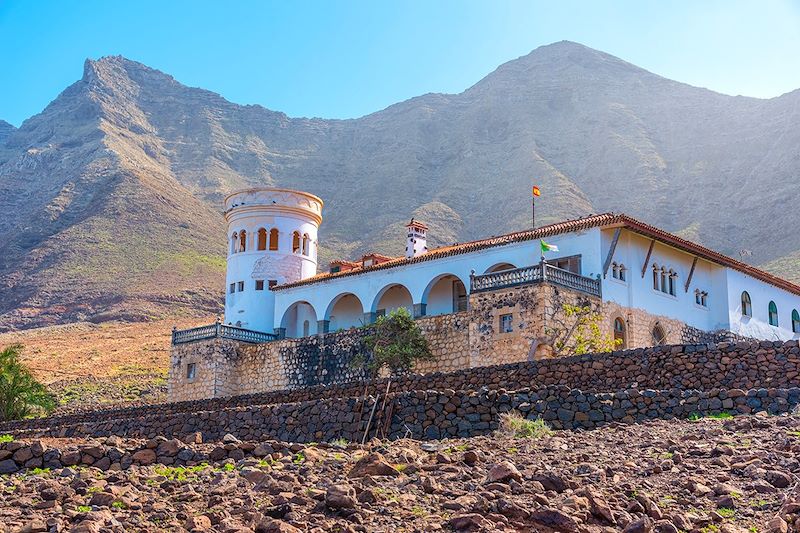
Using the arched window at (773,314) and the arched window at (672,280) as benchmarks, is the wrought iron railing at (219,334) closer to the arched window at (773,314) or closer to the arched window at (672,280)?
the arched window at (672,280)

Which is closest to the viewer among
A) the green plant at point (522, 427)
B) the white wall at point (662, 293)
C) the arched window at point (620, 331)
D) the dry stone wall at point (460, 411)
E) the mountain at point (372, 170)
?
the green plant at point (522, 427)

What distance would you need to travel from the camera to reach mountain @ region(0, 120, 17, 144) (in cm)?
16715

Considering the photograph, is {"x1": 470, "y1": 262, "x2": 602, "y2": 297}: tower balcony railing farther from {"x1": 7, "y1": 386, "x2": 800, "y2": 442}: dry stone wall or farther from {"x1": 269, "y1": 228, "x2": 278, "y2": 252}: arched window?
{"x1": 269, "y1": 228, "x2": 278, "y2": 252}: arched window

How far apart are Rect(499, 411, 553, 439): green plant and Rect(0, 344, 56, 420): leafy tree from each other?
2536 centimetres

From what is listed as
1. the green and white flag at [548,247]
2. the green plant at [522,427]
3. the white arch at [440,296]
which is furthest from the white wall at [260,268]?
the green plant at [522,427]

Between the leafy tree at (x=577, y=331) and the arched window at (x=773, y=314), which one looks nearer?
the leafy tree at (x=577, y=331)

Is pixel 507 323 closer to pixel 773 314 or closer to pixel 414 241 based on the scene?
pixel 414 241

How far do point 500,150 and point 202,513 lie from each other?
377 feet

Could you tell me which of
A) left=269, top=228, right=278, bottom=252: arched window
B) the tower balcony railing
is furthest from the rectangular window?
left=269, top=228, right=278, bottom=252: arched window

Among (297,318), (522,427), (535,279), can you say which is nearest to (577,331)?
(535,279)

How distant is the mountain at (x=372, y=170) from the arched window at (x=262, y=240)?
38569mm

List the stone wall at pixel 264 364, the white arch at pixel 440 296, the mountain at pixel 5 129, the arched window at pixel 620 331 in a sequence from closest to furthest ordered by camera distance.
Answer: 1. the arched window at pixel 620 331
2. the white arch at pixel 440 296
3. the stone wall at pixel 264 364
4. the mountain at pixel 5 129

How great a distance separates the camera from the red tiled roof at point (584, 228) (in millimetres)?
34594

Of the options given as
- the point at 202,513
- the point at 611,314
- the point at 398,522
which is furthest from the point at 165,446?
the point at 611,314
